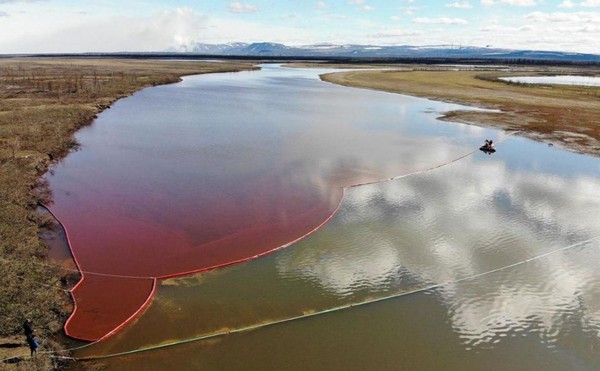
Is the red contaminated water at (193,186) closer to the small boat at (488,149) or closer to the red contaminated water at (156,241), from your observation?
the red contaminated water at (156,241)

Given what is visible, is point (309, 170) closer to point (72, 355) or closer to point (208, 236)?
point (208, 236)

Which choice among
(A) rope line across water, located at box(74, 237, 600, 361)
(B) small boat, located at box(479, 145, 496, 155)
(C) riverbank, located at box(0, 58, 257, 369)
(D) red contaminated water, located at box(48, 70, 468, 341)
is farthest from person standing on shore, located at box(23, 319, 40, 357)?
(B) small boat, located at box(479, 145, 496, 155)

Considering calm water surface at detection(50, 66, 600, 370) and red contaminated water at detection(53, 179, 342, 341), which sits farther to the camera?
red contaminated water at detection(53, 179, 342, 341)

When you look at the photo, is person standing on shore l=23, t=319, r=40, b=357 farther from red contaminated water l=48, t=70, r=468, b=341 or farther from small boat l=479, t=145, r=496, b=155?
small boat l=479, t=145, r=496, b=155

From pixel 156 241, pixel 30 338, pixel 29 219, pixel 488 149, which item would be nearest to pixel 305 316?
pixel 30 338

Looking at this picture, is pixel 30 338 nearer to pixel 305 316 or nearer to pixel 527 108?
pixel 305 316

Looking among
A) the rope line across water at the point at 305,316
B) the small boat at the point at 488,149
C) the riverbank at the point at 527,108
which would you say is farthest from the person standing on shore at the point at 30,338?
the riverbank at the point at 527,108

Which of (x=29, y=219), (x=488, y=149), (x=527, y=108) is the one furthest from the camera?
(x=527, y=108)

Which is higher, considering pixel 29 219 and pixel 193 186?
pixel 193 186
